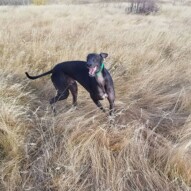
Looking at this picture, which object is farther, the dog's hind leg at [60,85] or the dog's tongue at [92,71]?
the dog's hind leg at [60,85]

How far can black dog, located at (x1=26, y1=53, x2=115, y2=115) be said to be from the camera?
290 centimetres

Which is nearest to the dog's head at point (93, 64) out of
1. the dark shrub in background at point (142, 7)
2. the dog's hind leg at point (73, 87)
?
the dog's hind leg at point (73, 87)

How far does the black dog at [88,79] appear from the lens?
2902 millimetres

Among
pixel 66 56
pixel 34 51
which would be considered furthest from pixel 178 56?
pixel 34 51

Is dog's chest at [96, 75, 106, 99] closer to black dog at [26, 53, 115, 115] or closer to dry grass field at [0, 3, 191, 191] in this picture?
black dog at [26, 53, 115, 115]

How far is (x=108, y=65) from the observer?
4531 mm

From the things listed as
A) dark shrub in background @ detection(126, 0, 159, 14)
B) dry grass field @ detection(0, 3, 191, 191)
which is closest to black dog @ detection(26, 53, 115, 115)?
dry grass field @ detection(0, 3, 191, 191)

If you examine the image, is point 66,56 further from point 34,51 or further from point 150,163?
point 150,163

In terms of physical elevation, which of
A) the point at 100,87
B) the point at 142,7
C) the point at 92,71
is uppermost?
the point at 92,71

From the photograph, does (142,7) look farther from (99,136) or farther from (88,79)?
(99,136)

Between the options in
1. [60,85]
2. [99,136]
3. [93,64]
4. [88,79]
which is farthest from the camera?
[60,85]

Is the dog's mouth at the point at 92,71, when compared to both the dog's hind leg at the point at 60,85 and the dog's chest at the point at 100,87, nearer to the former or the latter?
the dog's chest at the point at 100,87

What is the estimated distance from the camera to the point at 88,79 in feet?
10.3

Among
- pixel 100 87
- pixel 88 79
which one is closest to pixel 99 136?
pixel 100 87
